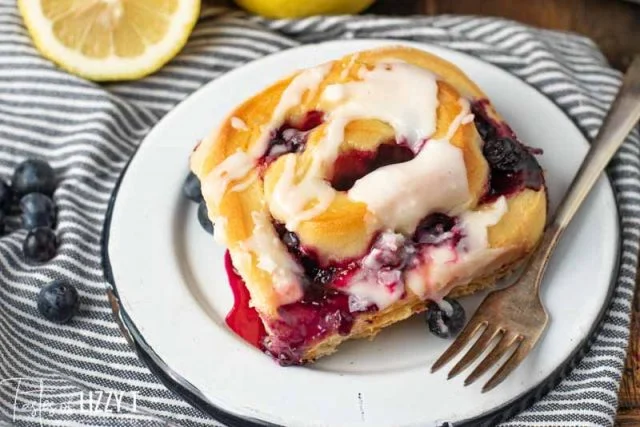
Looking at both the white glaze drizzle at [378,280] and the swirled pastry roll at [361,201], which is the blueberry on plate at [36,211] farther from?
the white glaze drizzle at [378,280]

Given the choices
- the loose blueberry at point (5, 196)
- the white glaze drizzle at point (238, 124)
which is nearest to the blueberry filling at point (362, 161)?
the white glaze drizzle at point (238, 124)

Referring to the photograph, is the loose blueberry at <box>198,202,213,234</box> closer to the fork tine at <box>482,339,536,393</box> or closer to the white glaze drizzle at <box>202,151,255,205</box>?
the white glaze drizzle at <box>202,151,255,205</box>

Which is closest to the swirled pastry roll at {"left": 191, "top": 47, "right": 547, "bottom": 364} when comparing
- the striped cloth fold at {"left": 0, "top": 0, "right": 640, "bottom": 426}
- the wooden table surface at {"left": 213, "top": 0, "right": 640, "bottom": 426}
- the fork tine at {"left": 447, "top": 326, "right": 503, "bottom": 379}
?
the fork tine at {"left": 447, "top": 326, "right": 503, "bottom": 379}

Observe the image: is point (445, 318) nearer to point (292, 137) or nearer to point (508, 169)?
point (508, 169)

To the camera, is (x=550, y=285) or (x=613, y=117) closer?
(x=550, y=285)

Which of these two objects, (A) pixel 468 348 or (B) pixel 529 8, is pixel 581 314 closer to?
(A) pixel 468 348

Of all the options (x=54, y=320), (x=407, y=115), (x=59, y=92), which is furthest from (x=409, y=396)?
(x=59, y=92)
